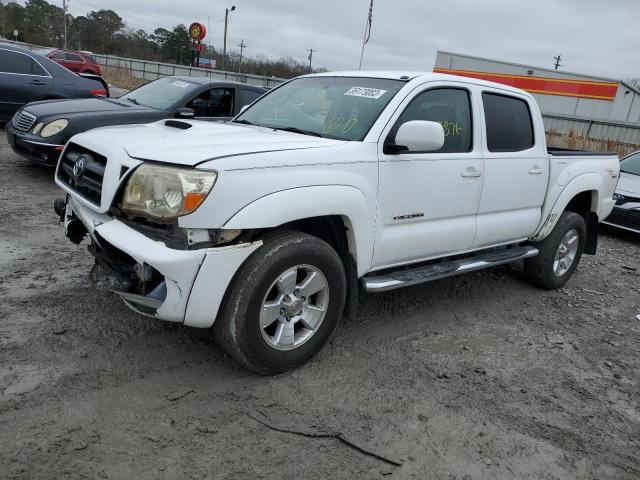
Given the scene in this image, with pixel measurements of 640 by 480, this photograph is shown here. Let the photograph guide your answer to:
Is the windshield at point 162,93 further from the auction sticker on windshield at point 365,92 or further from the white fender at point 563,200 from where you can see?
the white fender at point 563,200

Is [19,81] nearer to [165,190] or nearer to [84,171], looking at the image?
[84,171]

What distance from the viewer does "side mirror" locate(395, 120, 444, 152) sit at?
10.7 feet

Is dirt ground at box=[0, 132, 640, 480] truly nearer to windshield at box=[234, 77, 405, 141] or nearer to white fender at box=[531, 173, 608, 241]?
white fender at box=[531, 173, 608, 241]

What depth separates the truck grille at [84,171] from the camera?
3.11 m

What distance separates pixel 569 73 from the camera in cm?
2914

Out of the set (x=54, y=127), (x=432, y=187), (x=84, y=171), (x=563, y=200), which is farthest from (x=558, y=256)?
(x=54, y=127)

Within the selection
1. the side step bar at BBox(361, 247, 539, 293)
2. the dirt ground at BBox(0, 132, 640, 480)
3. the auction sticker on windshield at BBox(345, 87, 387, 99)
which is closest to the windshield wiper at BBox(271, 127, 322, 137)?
the auction sticker on windshield at BBox(345, 87, 387, 99)

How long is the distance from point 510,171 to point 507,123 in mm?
442

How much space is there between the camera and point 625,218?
8062 millimetres

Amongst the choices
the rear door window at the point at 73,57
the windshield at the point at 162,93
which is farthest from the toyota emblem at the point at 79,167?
the rear door window at the point at 73,57

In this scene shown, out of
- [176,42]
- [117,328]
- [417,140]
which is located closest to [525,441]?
[417,140]

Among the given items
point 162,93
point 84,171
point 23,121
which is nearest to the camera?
point 84,171

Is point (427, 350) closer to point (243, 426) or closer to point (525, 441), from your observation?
point (525, 441)

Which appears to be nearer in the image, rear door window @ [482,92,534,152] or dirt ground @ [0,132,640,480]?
dirt ground @ [0,132,640,480]
